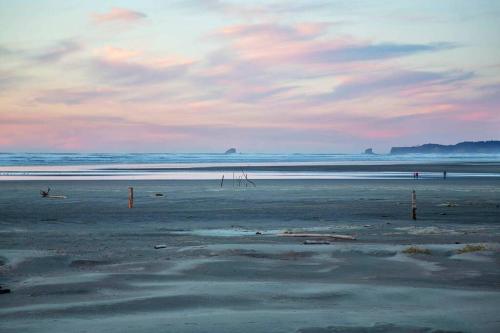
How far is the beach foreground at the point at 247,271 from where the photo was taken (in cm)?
920

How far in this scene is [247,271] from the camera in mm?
13445

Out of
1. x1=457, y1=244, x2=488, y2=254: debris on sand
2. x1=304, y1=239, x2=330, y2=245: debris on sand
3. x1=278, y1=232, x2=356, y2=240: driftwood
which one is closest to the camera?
x1=457, y1=244, x2=488, y2=254: debris on sand

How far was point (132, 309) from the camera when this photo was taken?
9914mm

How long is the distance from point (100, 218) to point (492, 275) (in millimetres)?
17019

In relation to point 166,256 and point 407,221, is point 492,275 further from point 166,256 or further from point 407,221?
point 407,221

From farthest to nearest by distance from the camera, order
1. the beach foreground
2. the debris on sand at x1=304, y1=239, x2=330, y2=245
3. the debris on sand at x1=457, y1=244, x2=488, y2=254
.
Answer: the debris on sand at x1=304, y1=239, x2=330, y2=245, the debris on sand at x1=457, y1=244, x2=488, y2=254, the beach foreground

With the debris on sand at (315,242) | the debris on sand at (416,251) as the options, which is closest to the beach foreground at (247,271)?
the debris on sand at (416,251)

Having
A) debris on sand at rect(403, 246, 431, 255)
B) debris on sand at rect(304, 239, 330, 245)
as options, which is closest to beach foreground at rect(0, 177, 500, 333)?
debris on sand at rect(403, 246, 431, 255)

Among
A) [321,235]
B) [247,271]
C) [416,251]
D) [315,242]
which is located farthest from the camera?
[321,235]

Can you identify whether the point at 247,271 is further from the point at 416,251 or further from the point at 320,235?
the point at 320,235

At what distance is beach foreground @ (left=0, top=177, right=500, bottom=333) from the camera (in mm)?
9203

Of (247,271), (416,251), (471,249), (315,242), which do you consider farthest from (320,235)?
(247,271)

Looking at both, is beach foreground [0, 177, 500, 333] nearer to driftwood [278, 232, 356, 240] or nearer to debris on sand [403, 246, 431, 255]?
debris on sand [403, 246, 431, 255]

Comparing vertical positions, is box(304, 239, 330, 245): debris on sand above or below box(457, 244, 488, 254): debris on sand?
below
